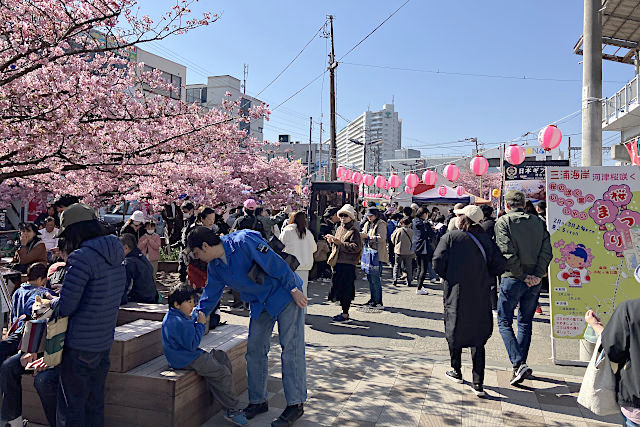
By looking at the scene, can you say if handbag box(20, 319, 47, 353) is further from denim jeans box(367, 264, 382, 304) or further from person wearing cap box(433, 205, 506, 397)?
denim jeans box(367, 264, 382, 304)

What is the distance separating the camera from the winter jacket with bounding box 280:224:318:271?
6.16 meters

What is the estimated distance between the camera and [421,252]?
381 inches

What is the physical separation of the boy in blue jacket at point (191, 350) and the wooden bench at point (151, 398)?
0.09 meters

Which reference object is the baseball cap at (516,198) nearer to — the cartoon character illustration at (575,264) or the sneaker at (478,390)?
the cartoon character illustration at (575,264)

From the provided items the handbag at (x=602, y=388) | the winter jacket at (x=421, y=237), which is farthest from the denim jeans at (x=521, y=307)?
the winter jacket at (x=421, y=237)

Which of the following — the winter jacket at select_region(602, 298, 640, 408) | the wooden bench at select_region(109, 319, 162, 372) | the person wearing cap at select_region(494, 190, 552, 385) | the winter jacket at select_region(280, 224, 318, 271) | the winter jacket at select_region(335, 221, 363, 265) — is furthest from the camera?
the winter jacket at select_region(335, 221, 363, 265)

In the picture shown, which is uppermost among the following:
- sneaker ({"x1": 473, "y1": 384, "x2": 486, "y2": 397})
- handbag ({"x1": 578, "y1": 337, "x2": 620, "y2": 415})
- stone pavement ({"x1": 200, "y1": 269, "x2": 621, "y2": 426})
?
handbag ({"x1": 578, "y1": 337, "x2": 620, "y2": 415})

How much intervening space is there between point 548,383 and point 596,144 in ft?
11.6

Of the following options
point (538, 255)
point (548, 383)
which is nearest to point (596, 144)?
point (538, 255)

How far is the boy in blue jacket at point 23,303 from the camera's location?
3368 mm

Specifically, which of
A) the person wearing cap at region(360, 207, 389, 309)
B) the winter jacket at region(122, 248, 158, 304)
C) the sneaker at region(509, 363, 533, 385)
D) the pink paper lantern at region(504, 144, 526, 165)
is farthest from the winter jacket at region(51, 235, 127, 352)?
the pink paper lantern at region(504, 144, 526, 165)

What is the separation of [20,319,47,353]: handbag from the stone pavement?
1.44m

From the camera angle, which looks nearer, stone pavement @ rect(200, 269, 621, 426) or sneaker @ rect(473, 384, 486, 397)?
stone pavement @ rect(200, 269, 621, 426)

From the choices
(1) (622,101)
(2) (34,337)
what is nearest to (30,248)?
(2) (34,337)
